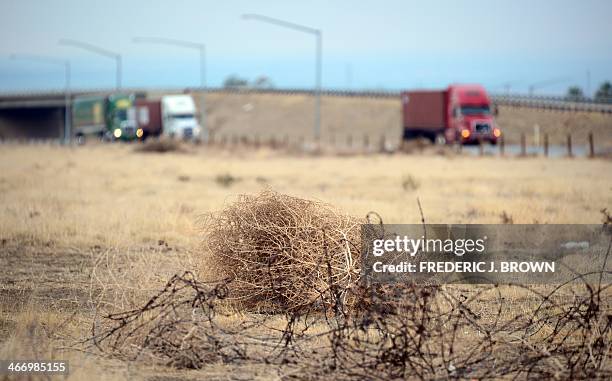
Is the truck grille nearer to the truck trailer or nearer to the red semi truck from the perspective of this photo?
the red semi truck

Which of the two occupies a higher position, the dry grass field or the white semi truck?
the white semi truck

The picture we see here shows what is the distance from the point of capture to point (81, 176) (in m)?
32.7

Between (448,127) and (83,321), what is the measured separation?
44.6m

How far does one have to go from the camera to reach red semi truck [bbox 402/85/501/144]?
50.9 meters

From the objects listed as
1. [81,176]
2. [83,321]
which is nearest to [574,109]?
[81,176]

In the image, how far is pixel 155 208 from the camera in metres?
20.6

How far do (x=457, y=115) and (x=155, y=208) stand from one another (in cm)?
3303

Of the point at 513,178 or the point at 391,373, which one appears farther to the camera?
the point at 513,178

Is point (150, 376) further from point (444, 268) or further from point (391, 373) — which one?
point (444, 268)

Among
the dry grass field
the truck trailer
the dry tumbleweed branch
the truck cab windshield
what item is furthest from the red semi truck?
the dry tumbleweed branch

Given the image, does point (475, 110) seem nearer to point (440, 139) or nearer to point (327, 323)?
point (440, 139)

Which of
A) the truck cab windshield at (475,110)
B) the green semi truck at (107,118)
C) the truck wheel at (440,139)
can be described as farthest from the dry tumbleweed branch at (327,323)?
the green semi truck at (107,118)

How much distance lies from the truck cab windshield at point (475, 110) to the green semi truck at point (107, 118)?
29441 millimetres

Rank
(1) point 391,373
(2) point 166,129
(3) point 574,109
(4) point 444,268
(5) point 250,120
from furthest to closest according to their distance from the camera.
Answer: (5) point 250,120 < (2) point 166,129 < (3) point 574,109 < (4) point 444,268 < (1) point 391,373
